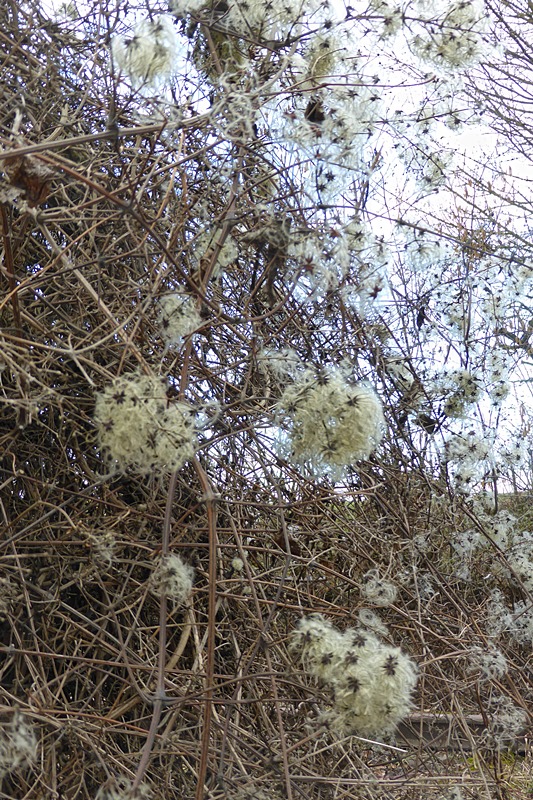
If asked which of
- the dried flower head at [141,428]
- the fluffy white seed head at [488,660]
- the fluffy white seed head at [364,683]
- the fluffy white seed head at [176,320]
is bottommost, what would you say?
the fluffy white seed head at [364,683]

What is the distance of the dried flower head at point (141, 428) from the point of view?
1.30m

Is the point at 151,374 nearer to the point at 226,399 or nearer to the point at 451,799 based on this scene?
the point at 226,399

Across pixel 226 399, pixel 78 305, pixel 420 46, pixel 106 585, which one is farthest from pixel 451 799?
pixel 420 46

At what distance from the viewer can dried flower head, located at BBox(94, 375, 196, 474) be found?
130 centimetres

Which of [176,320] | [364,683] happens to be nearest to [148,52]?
[176,320]

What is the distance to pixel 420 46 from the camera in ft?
6.92

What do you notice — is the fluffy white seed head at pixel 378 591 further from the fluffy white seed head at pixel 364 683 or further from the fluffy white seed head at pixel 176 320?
the fluffy white seed head at pixel 176 320

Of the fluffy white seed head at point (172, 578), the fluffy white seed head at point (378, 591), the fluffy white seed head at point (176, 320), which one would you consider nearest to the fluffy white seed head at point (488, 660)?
→ the fluffy white seed head at point (378, 591)

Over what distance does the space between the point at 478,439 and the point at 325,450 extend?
5.29 feet

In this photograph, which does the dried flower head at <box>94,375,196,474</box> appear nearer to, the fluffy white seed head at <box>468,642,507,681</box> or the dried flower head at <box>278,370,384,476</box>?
the dried flower head at <box>278,370,384,476</box>

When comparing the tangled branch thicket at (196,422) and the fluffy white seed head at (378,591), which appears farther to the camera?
the fluffy white seed head at (378,591)

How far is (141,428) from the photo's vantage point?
51.3 inches

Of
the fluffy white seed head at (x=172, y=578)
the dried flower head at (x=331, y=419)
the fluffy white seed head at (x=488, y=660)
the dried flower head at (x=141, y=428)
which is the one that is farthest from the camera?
the fluffy white seed head at (x=488, y=660)

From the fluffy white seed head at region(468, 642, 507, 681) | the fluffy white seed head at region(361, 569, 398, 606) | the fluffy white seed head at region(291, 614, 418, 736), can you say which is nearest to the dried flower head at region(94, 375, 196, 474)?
the fluffy white seed head at region(291, 614, 418, 736)
